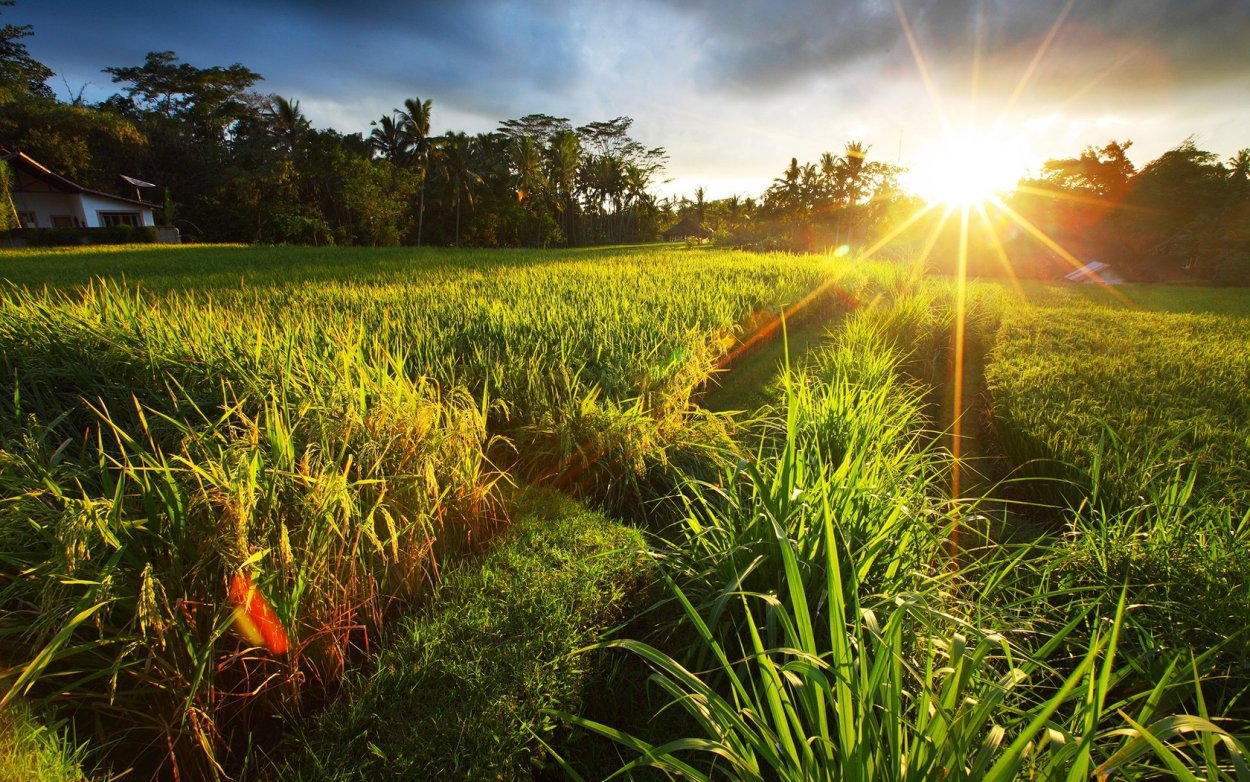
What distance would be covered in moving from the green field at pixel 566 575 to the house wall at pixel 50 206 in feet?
85.9

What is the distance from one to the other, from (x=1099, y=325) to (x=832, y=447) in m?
5.91

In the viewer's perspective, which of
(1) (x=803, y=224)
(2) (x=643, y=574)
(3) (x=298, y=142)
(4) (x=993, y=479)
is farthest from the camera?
(1) (x=803, y=224)

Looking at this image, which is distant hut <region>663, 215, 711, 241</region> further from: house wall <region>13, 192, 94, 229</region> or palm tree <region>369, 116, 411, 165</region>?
house wall <region>13, 192, 94, 229</region>

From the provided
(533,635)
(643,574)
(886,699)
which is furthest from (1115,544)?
(533,635)

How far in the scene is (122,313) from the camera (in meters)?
3.13

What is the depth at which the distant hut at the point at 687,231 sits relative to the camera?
146 feet

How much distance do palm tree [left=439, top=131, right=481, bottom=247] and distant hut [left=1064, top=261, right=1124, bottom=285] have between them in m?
27.2

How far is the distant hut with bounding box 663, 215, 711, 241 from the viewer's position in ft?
146

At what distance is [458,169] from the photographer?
27703 millimetres

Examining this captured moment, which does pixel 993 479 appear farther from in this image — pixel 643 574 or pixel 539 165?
pixel 539 165

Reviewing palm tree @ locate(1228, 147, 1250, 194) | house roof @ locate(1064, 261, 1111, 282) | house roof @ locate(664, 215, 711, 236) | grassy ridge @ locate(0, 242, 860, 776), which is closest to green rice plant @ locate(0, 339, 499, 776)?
grassy ridge @ locate(0, 242, 860, 776)

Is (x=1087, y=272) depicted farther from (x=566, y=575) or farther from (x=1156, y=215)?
(x=566, y=575)

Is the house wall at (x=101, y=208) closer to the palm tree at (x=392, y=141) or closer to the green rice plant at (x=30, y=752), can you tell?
the palm tree at (x=392, y=141)

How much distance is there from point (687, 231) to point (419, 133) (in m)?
25.7
